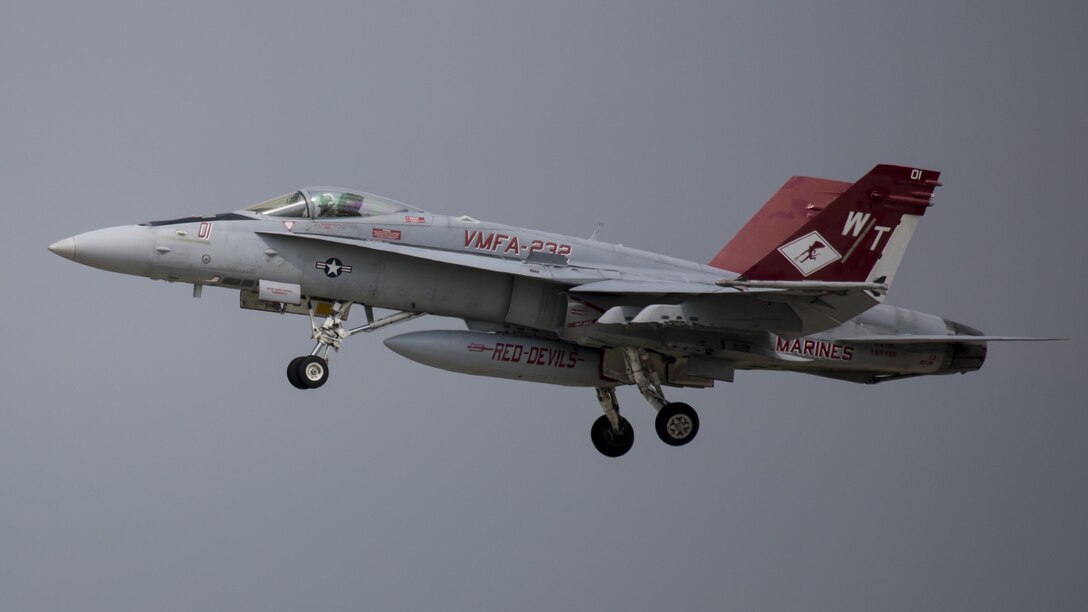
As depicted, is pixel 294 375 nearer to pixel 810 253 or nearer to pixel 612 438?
pixel 612 438

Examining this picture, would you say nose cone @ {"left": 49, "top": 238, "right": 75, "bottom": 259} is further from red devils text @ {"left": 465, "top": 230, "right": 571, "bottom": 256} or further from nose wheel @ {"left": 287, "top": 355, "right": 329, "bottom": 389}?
red devils text @ {"left": 465, "top": 230, "right": 571, "bottom": 256}

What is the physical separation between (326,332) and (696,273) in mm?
5683

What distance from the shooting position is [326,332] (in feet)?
76.3

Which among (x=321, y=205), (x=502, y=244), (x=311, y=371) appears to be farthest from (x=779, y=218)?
(x=311, y=371)

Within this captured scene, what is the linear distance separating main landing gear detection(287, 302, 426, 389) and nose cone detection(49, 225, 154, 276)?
2.35m

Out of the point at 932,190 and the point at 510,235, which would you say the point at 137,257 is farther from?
the point at 932,190

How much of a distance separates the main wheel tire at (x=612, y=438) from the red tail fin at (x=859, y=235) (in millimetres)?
3985

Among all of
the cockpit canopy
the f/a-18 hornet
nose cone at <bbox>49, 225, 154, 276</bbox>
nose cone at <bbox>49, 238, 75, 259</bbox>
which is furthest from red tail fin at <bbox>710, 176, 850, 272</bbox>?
nose cone at <bbox>49, 238, 75, 259</bbox>

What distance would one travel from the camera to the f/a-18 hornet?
74.6 ft

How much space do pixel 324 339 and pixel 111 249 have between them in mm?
3016

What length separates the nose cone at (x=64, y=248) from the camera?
72.2ft

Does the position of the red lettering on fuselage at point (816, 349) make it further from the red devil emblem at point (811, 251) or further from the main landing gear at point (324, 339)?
the main landing gear at point (324, 339)

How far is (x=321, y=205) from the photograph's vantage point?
23328mm

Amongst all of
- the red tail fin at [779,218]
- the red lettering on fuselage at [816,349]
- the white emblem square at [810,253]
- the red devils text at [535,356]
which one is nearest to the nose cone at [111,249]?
the red devils text at [535,356]
